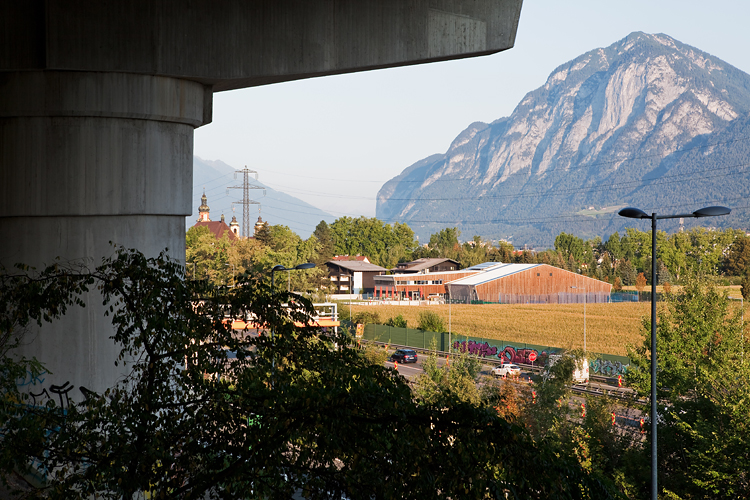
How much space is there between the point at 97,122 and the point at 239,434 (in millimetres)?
6379

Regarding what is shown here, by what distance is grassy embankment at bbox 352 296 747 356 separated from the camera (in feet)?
216

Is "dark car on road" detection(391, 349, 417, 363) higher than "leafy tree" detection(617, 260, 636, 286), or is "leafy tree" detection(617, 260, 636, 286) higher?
"leafy tree" detection(617, 260, 636, 286)

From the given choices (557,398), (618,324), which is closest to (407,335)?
(618,324)

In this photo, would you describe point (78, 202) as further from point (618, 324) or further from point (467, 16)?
point (618, 324)

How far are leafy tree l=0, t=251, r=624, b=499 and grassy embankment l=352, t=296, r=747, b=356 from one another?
53749 mm

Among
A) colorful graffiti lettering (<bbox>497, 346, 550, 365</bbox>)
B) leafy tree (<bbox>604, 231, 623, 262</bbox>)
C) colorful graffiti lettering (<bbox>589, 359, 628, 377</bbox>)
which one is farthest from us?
leafy tree (<bbox>604, 231, 623, 262</bbox>)

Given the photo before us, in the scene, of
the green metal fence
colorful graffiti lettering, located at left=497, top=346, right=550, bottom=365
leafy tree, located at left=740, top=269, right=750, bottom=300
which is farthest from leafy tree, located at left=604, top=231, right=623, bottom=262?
colorful graffiti lettering, located at left=497, top=346, right=550, bottom=365

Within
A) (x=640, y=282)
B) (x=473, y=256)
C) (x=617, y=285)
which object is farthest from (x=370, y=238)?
(x=640, y=282)

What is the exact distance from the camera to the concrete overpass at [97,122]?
9.62 m

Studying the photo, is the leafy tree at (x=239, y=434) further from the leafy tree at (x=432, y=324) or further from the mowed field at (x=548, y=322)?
the leafy tree at (x=432, y=324)

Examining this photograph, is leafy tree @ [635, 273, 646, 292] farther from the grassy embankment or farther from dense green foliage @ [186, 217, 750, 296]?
the grassy embankment

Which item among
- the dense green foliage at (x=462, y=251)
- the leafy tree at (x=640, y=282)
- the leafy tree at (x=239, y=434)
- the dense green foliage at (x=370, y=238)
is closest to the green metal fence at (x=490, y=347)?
the dense green foliage at (x=462, y=251)

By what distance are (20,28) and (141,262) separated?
6.09 meters

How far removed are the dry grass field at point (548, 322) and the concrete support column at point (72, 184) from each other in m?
48.6
